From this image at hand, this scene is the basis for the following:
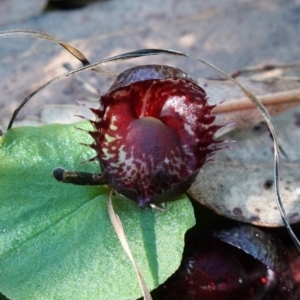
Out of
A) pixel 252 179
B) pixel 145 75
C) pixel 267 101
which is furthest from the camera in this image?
pixel 267 101

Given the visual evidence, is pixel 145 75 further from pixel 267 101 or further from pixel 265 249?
pixel 267 101

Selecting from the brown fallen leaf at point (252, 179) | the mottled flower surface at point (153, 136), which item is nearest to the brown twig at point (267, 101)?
the brown fallen leaf at point (252, 179)

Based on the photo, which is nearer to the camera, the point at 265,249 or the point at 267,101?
the point at 265,249

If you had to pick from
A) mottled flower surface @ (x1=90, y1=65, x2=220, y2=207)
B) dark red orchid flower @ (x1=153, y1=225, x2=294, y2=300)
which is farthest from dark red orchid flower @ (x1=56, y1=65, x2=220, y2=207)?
dark red orchid flower @ (x1=153, y1=225, x2=294, y2=300)

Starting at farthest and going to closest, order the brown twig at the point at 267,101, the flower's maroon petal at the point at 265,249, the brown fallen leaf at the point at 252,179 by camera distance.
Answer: the brown twig at the point at 267,101 < the brown fallen leaf at the point at 252,179 < the flower's maroon petal at the point at 265,249

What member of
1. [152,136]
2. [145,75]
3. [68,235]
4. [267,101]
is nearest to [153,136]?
[152,136]

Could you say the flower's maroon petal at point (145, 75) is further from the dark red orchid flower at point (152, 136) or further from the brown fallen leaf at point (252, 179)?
the brown fallen leaf at point (252, 179)

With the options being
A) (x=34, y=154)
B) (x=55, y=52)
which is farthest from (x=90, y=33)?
(x=34, y=154)
